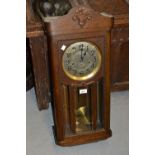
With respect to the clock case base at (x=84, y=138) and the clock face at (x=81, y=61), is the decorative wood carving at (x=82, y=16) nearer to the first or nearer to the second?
the clock face at (x=81, y=61)

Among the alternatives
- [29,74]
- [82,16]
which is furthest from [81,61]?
[29,74]

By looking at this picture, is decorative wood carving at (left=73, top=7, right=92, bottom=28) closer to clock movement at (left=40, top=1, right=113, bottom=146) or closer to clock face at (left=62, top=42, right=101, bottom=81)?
clock movement at (left=40, top=1, right=113, bottom=146)

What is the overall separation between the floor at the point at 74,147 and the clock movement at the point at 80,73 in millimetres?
51

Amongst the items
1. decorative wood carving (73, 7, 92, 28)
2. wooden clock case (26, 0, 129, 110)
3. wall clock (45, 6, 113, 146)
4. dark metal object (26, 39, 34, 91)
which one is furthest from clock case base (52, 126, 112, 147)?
decorative wood carving (73, 7, 92, 28)

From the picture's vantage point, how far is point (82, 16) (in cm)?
129

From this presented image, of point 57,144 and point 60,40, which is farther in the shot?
point 57,144

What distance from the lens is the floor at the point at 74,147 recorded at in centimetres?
167

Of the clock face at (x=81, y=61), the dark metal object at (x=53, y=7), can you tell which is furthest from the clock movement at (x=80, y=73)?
the dark metal object at (x=53, y=7)

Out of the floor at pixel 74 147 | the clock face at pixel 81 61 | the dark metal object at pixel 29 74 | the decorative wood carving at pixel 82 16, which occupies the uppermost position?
the decorative wood carving at pixel 82 16

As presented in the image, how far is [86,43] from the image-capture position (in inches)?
54.6

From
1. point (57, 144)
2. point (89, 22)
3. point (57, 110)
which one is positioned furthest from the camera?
point (57, 144)

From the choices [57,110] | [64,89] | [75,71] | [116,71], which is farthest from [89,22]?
[116,71]
